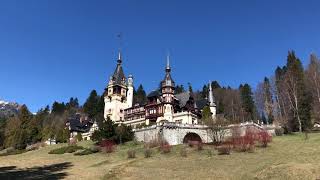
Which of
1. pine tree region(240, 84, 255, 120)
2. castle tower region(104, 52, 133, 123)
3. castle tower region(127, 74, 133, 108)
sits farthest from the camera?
pine tree region(240, 84, 255, 120)

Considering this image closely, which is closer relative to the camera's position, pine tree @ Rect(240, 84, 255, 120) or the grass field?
the grass field

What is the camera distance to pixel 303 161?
3641cm

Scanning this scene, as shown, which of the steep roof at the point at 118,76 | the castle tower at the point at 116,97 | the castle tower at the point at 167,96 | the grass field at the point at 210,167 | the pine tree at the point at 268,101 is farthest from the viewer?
the steep roof at the point at 118,76

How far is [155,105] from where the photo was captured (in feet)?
285

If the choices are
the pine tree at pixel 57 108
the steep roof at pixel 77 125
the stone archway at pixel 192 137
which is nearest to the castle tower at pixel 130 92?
the steep roof at pixel 77 125

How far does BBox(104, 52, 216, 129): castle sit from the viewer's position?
274ft

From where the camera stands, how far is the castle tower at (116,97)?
310 ft

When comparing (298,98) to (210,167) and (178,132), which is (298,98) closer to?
(178,132)

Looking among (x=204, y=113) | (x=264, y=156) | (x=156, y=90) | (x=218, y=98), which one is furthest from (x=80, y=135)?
(x=264, y=156)

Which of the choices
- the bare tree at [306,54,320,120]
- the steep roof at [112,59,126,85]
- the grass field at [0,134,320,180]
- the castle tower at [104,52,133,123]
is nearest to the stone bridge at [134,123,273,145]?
the bare tree at [306,54,320,120]

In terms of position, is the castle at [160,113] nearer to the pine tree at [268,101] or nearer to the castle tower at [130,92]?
the castle tower at [130,92]

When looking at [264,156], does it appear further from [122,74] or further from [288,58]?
[122,74]

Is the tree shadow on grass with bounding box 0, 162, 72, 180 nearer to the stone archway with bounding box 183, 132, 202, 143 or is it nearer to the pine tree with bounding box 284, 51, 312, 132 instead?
the stone archway with bounding box 183, 132, 202, 143

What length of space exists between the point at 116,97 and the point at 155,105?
41.9 ft
